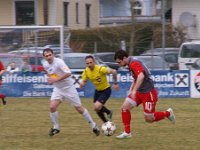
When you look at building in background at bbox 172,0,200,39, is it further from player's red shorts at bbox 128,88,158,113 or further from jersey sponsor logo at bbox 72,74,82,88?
player's red shorts at bbox 128,88,158,113

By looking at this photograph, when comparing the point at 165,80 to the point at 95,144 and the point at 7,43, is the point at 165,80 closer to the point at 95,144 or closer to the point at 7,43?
the point at 7,43

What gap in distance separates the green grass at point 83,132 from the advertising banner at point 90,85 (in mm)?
3158

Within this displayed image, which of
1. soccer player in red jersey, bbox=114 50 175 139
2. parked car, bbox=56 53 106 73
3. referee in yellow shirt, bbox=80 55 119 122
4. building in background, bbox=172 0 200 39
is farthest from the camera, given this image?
building in background, bbox=172 0 200 39

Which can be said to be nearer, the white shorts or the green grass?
the green grass

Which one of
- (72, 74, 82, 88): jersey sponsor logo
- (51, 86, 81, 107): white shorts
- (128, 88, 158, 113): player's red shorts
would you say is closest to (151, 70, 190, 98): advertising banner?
(72, 74, 82, 88): jersey sponsor logo

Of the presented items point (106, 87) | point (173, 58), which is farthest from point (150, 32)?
point (106, 87)

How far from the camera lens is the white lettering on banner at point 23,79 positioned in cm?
2456

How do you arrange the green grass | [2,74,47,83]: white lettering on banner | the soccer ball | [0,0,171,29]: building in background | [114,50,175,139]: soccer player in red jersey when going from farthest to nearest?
[0,0,171,29]: building in background
[2,74,47,83]: white lettering on banner
the soccer ball
[114,50,175,139]: soccer player in red jersey
the green grass

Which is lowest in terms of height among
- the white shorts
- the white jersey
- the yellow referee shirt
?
the white shorts

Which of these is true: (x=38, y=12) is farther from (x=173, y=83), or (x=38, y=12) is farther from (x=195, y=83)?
(x=195, y=83)

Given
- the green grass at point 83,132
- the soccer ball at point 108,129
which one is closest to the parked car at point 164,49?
the green grass at point 83,132

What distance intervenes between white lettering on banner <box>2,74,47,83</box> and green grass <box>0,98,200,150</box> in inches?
143

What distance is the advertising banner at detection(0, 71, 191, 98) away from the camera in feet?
78.5

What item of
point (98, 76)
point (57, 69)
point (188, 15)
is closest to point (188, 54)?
point (188, 15)
